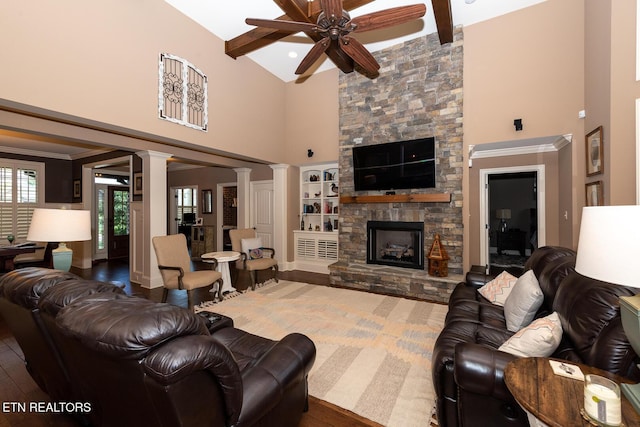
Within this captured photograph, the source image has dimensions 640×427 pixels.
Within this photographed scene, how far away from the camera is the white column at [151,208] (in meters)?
4.75

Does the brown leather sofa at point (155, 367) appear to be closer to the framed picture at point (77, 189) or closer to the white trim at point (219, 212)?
the white trim at point (219, 212)

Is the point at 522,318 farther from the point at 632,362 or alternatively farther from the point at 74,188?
the point at 74,188

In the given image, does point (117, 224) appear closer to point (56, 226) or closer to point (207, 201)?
point (207, 201)

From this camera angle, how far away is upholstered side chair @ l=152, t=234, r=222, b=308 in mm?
3580

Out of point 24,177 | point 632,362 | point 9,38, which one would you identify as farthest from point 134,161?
point 632,362

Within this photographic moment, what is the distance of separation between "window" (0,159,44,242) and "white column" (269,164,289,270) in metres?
5.51

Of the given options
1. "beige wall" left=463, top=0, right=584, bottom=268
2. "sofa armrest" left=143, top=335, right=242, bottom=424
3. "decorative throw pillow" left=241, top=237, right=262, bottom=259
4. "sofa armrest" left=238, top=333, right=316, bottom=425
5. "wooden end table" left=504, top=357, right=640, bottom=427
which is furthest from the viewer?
"decorative throw pillow" left=241, top=237, right=262, bottom=259

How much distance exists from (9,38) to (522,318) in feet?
16.5

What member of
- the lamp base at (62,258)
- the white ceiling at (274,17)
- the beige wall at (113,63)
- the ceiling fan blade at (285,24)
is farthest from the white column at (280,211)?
the lamp base at (62,258)

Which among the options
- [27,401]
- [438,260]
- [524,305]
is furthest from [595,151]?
[27,401]

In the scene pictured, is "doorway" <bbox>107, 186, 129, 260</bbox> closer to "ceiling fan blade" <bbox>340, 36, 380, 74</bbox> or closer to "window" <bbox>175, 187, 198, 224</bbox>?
"window" <bbox>175, 187, 198, 224</bbox>

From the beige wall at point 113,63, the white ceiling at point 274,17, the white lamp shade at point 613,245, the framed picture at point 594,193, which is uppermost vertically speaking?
the white ceiling at point 274,17

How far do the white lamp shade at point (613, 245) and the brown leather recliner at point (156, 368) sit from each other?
146 centimetres

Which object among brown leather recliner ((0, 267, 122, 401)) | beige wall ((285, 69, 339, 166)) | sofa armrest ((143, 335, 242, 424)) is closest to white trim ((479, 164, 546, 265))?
beige wall ((285, 69, 339, 166))
